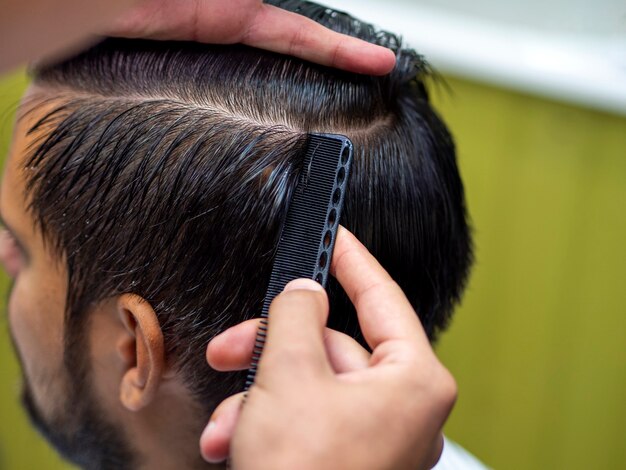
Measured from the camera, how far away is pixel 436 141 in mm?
1063

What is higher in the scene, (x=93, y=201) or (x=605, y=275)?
(x=93, y=201)

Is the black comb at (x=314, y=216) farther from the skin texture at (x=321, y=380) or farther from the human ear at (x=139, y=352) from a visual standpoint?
the human ear at (x=139, y=352)

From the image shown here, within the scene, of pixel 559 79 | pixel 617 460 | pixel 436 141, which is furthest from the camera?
pixel 617 460

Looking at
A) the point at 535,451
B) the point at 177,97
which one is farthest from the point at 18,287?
the point at 535,451

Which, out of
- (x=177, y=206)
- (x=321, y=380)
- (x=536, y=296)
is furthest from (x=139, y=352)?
(x=536, y=296)

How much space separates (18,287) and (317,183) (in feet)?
A: 1.66

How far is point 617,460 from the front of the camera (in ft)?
7.09

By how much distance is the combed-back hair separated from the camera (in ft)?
2.96

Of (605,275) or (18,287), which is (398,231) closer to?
(18,287)

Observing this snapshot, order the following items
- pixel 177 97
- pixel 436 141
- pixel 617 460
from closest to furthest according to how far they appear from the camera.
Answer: pixel 177 97
pixel 436 141
pixel 617 460

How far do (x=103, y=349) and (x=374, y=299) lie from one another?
1.53 ft

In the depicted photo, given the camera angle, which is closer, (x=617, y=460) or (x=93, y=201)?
(x=93, y=201)

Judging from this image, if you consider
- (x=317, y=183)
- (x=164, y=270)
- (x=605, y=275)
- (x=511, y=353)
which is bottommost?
(x=511, y=353)

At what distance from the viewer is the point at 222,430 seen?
2.24 feet
